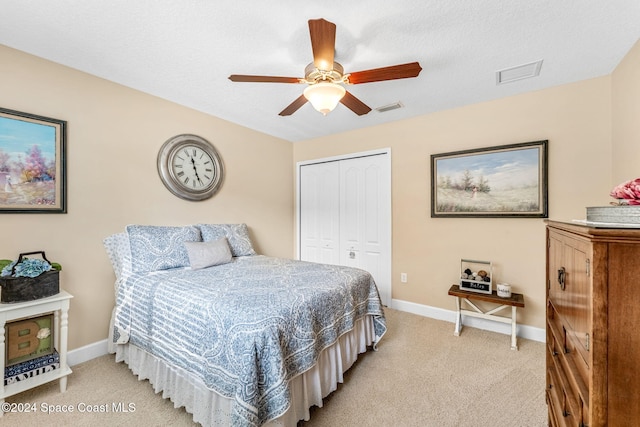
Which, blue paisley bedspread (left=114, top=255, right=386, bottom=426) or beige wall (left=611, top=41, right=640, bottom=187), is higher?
beige wall (left=611, top=41, right=640, bottom=187)

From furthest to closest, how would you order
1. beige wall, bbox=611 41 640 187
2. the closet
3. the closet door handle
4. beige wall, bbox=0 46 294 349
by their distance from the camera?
the closet < beige wall, bbox=0 46 294 349 < beige wall, bbox=611 41 640 187 < the closet door handle

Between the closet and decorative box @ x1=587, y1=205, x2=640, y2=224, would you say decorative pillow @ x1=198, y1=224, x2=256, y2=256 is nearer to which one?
the closet

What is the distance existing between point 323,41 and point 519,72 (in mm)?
1895

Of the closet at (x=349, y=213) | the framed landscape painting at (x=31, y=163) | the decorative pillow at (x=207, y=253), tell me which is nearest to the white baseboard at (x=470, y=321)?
the closet at (x=349, y=213)

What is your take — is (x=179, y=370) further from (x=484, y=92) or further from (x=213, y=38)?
(x=484, y=92)

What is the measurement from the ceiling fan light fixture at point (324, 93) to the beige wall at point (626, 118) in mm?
2110

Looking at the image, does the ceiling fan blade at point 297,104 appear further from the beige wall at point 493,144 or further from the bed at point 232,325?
the beige wall at point 493,144

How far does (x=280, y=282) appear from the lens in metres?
1.98

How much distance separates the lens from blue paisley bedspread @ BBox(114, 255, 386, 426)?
1313mm

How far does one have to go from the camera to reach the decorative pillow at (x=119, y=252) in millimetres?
2252

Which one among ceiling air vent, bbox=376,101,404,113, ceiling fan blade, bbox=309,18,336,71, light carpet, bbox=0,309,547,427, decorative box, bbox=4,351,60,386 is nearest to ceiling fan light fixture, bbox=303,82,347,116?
ceiling fan blade, bbox=309,18,336,71

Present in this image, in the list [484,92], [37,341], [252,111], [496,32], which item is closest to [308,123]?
[252,111]

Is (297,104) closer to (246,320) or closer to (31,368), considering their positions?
(246,320)

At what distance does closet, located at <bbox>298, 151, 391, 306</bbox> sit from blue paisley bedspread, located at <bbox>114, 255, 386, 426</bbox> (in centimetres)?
135
